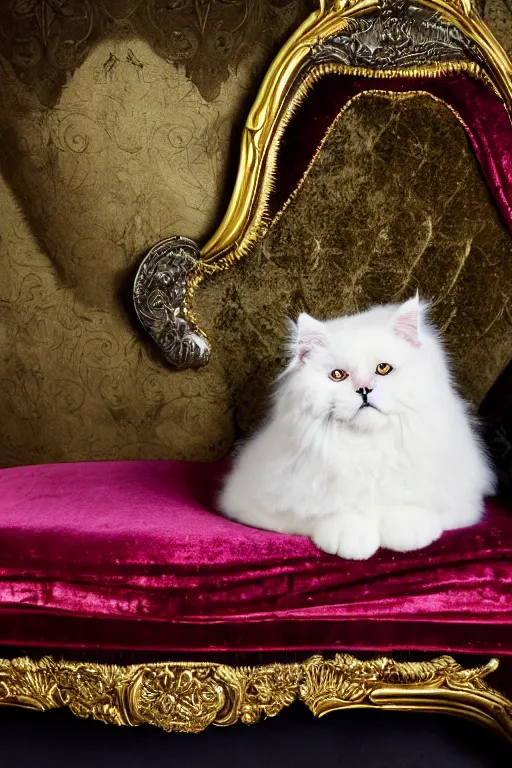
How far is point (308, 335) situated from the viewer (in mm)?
1477

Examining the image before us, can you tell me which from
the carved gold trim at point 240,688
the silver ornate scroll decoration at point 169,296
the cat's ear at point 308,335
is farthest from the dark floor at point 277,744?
the silver ornate scroll decoration at point 169,296

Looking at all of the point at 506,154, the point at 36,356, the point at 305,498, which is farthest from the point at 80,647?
the point at 506,154

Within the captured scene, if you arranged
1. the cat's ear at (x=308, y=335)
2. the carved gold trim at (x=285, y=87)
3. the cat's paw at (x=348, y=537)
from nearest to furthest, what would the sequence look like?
the cat's paw at (x=348, y=537)
the cat's ear at (x=308, y=335)
the carved gold trim at (x=285, y=87)

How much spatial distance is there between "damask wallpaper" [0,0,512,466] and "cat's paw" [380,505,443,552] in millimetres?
988

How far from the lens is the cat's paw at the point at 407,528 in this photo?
137 cm

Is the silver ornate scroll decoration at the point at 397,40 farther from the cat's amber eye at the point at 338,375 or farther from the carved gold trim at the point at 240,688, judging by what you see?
the carved gold trim at the point at 240,688

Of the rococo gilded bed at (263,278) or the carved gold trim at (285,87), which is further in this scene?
the carved gold trim at (285,87)

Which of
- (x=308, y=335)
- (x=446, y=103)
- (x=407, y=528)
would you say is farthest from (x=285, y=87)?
(x=407, y=528)

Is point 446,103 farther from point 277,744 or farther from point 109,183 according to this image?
point 277,744

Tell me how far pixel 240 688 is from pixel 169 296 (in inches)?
45.4

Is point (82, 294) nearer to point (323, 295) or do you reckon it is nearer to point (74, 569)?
point (323, 295)

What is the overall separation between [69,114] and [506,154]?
1306 mm

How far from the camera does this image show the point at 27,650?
147 cm

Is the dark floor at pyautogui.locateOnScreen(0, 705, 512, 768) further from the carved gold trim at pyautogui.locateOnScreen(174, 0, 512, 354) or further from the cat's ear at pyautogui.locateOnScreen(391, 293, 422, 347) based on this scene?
the carved gold trim at pyautogui.locateOnScreen(174, 0, 512, 354)
